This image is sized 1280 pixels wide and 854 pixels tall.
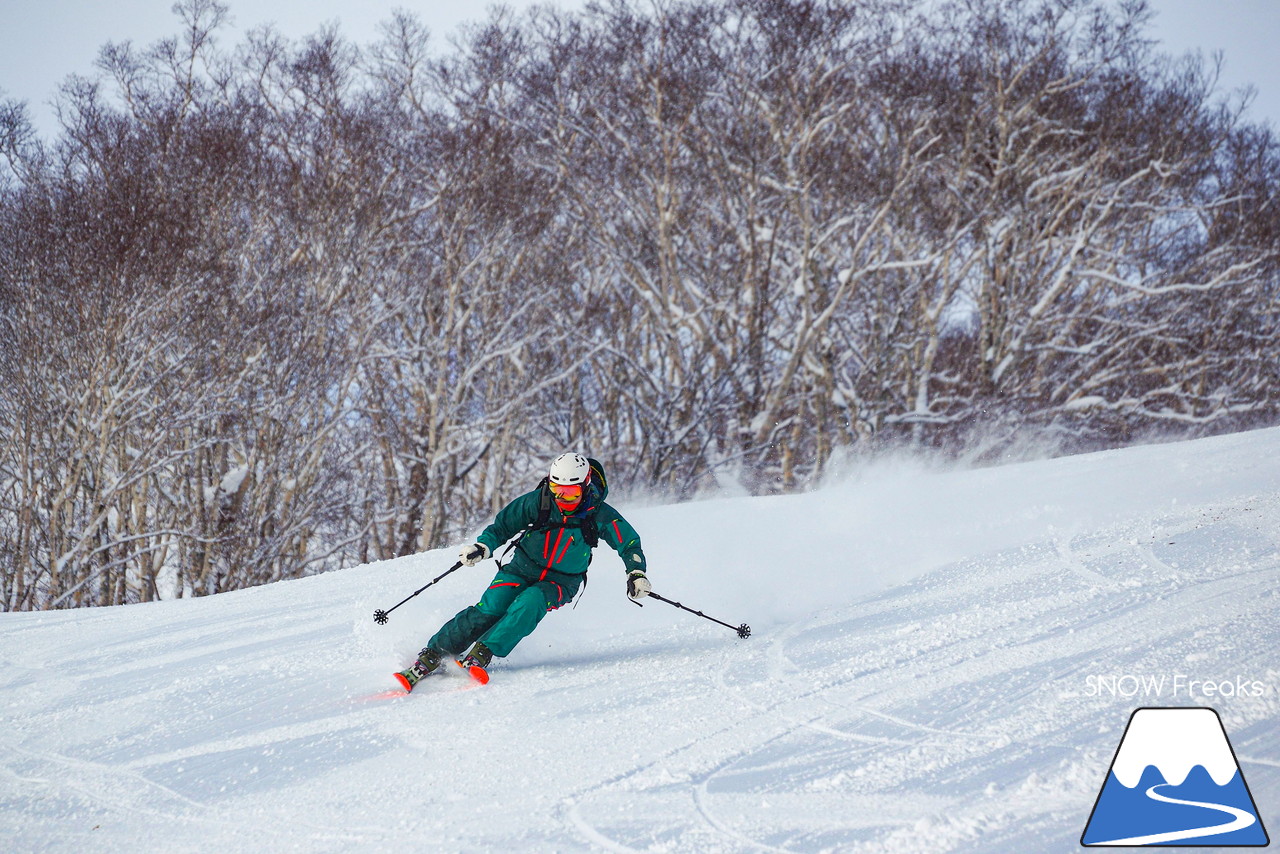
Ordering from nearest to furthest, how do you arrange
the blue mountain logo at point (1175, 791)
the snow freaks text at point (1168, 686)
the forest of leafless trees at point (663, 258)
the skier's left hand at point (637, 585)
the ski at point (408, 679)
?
the blue mountain logo at point (1175, 791) → the snow freaks text at point (1168, 686) → the ski at point (408, 679) → the skier's left hand at point (637, 585) → the forest of leafless trees at point (663, 258)

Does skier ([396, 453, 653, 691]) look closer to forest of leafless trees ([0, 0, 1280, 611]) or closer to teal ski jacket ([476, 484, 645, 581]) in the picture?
teal ski jacket ([476, 484, 645, 581])

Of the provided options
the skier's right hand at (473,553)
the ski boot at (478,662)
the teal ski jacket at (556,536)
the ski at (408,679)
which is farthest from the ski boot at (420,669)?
the teal ski jacket at (556,536)

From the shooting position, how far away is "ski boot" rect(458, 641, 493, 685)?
404cm

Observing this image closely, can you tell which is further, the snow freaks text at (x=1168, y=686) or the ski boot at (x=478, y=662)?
the ski boot at (x=478, y=662)

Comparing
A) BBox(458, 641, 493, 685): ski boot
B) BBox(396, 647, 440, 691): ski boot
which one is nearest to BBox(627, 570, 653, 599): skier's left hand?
BBox(458, 641, 493, 685): ski boot

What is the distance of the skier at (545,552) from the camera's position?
4.20 metres

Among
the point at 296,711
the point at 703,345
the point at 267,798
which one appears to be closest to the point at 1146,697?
the point at 267,798

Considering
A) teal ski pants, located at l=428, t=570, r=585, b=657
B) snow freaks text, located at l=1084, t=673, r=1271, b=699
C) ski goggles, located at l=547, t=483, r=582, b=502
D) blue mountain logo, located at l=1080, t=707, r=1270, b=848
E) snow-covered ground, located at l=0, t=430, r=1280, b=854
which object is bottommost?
blue mountain logo, located at l=1080, t=707, r=1270, b=848

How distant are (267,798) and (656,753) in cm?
129

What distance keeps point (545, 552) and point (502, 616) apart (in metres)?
0.37

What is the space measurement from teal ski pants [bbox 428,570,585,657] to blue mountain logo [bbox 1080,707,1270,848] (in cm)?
245

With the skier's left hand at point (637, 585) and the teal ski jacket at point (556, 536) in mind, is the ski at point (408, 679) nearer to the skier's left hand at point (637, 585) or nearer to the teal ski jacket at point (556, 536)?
the teal ski jacket at point (556, 536)

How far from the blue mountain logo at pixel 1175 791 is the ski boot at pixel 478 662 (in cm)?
249

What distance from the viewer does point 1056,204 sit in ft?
53.2
